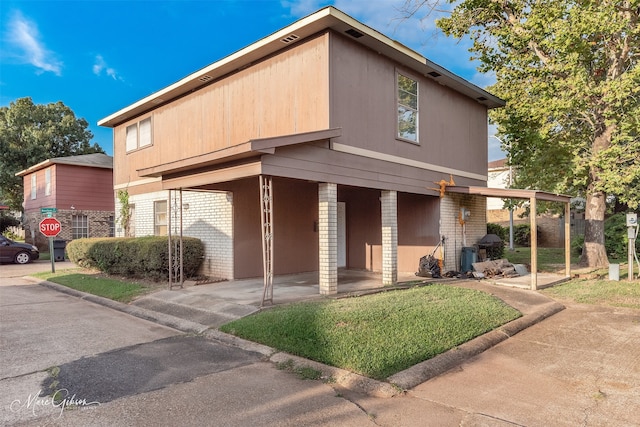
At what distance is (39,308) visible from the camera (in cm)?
865

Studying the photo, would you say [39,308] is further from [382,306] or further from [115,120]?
[115,120]

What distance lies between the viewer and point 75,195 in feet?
71.0

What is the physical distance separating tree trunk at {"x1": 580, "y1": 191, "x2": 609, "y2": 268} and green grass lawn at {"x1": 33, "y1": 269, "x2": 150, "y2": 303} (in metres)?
13.6

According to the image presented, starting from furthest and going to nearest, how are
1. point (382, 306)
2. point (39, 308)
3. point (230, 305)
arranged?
point (39, 308) → point (230, 305) → point (382, 306)

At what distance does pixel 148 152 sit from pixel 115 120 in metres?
2.62

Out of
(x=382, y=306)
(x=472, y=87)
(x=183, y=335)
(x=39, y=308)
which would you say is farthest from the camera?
(x=472, y=87)

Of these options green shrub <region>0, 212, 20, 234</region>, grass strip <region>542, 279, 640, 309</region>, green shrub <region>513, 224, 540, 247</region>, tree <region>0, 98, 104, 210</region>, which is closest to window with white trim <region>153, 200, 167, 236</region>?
grass strip <region>542, 279, 640, 309</region>

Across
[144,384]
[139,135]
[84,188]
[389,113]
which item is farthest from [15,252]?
[144,384]

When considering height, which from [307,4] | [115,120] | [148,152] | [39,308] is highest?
[307,4]

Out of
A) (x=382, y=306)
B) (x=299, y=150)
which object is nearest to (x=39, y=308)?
(x=299, y=150)

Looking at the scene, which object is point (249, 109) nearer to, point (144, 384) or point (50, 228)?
point (144, 384)

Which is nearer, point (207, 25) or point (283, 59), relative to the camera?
point (283, 59)

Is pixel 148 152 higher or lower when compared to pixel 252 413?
higher

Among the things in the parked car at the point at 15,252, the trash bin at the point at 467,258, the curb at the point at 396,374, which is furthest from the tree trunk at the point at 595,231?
the parked car at the point at 15,252
